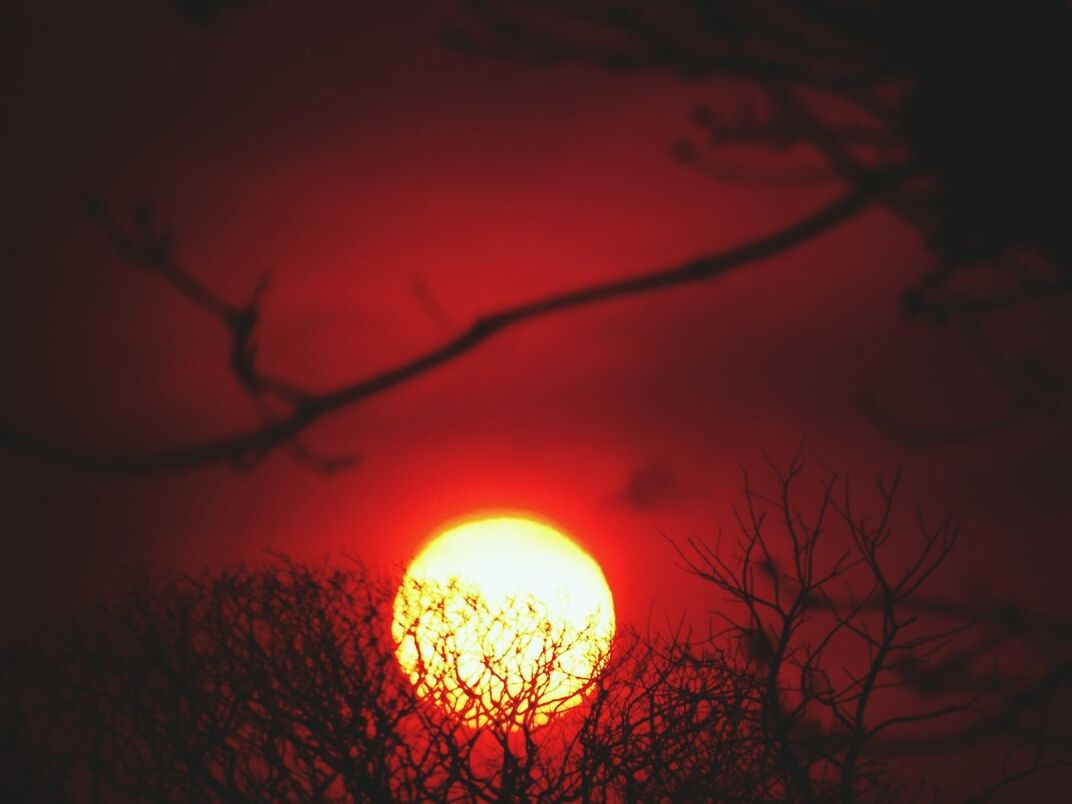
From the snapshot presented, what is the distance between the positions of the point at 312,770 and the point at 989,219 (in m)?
7.05

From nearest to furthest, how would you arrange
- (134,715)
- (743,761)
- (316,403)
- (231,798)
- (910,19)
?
1. (910,19)
2. (316,403)
3. (743,761)
4. (231,798)
5. (134,715)

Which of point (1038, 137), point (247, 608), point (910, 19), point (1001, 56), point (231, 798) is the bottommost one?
point (1038, 137)

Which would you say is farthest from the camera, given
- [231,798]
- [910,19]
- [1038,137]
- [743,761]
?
[231,798]

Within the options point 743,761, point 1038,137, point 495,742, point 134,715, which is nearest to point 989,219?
point 1038,137

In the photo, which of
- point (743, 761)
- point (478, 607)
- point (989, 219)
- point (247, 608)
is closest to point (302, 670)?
point (247, 608)

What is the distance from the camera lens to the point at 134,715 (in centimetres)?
834

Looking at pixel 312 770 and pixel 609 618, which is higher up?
pixel 609 618

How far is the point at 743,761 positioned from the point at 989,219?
18.4 feet

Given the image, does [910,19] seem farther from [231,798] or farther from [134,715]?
[134,715]

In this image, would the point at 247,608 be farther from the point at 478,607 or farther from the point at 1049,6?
the point at 1049,6

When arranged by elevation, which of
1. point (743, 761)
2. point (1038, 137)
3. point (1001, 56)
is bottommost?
point (1038, 137)

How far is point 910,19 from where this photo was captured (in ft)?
6.48

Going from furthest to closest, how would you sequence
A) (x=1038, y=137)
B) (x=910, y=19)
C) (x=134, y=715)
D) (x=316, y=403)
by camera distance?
1. (x=134, y=715)
2. (x=316, y=403)
3. (x=910, y=19)
4. (x=1038, y=137)

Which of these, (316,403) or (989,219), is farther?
(316,403)
